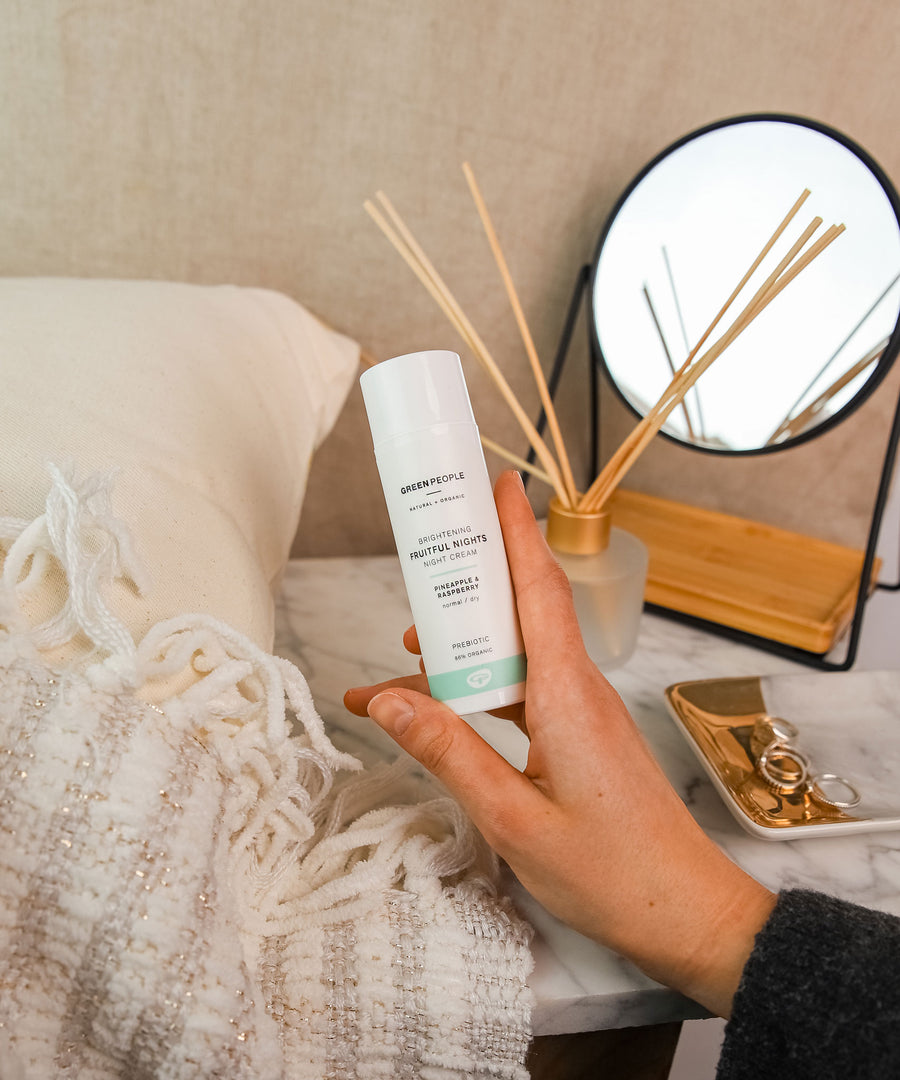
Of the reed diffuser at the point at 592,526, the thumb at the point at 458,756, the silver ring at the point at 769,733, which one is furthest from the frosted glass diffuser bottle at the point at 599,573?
the thumb at the point at 458,756

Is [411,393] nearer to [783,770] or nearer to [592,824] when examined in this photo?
[592,824]

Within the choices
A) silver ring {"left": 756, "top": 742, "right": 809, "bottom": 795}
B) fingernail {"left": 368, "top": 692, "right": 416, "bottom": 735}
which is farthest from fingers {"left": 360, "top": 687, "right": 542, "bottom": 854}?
silver ring {"left": 756, "top": 742, "right": 809, "bottom": 795}

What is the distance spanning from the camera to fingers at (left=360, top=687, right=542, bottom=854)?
12.0 inches

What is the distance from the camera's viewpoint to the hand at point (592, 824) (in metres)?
0.30

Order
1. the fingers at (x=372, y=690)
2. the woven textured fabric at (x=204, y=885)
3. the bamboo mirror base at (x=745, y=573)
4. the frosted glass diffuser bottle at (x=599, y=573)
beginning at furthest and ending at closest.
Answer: the bamboo mirror base at (x=745, y=573) → the frosted glass diffuser bottle at (x=599, y=573) → the fingers at (x=372, y=690) → the woven textured fabric at (x=204, y=885)

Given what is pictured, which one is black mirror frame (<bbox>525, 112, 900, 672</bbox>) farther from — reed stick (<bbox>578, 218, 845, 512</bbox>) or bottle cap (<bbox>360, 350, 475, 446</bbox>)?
bottle cap (<bbox>360, 350, 475, 446</bbox>)

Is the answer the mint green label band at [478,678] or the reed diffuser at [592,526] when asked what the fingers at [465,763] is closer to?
the mint green label band at [478,678]

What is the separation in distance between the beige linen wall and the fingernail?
0.45 metres

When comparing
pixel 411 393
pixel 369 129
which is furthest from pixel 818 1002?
pixel 369 129

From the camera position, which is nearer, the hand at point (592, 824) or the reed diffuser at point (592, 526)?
the hand at point (592, 824)

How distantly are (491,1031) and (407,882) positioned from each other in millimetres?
67

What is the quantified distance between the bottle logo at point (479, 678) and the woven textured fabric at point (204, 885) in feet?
0.24

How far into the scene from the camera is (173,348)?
41 centimetres

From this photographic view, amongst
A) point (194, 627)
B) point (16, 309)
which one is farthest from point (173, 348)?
point (194, 627)
